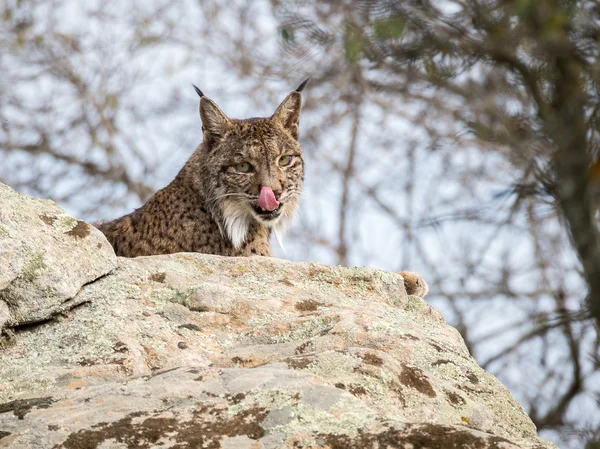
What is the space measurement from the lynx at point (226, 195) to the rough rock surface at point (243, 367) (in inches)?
76.3

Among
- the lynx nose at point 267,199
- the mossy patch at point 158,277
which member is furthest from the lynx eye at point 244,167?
the mossy patch at point 158,277

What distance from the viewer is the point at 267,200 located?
736 cm

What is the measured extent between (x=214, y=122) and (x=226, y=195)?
696 mm

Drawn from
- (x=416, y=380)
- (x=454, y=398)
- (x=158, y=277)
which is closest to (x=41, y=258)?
(x=158, y=277)

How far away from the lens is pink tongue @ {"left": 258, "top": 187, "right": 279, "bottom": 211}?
24.0 feet

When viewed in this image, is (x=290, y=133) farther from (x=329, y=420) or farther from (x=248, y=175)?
(x=329, y=420)

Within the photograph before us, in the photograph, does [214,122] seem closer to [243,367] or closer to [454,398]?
[243,367]

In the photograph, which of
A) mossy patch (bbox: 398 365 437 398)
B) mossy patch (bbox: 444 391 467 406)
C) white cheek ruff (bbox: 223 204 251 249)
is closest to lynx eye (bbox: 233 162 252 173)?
white cheek ruff (bbox: 223 204 251 249)

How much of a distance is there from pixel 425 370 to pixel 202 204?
11.5 ft

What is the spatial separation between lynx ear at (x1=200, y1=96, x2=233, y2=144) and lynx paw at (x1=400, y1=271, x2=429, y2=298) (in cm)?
231

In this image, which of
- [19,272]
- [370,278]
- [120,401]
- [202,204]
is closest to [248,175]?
[202,204]

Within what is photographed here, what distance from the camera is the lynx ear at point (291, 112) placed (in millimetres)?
7871

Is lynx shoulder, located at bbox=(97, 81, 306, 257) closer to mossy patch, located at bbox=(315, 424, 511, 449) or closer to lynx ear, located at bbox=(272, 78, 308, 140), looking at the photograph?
lynx ear, located at bbox=(272, 78, 308, 140)

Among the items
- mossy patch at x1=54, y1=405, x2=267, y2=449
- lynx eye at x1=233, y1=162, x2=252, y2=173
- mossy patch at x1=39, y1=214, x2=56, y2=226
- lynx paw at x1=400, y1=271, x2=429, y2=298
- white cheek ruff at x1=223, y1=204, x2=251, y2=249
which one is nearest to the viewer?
mossy patch at x1=54, y1=405, x2=267, y2=449
